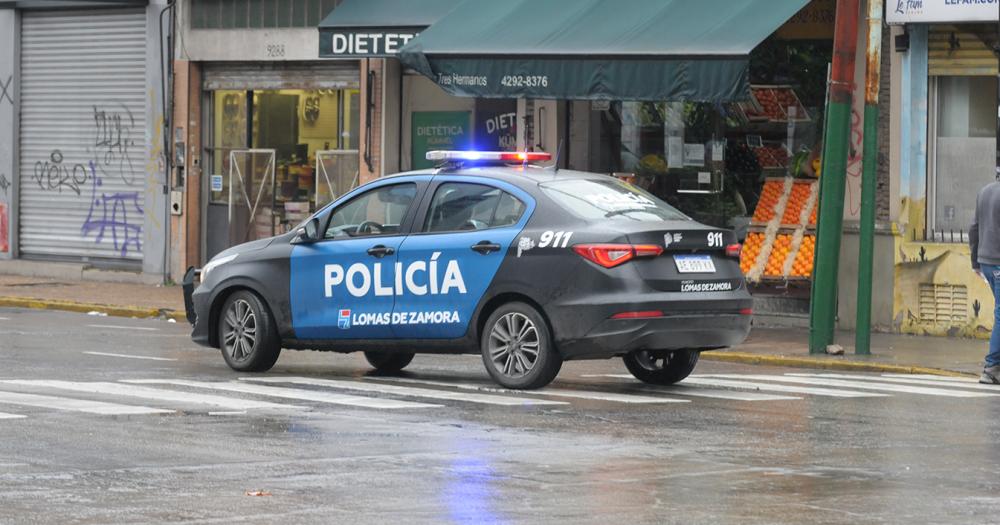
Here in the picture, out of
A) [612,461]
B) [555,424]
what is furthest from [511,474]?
[555,424]

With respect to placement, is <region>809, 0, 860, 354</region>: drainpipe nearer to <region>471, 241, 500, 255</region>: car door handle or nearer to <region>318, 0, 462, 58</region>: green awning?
<region>471, 241, 500, 255</region>: car door handle

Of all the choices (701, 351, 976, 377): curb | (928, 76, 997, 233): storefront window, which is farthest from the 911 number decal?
(928, 76, 997, 233): storefront window

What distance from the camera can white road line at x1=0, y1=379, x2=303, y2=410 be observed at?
12445 millimetres

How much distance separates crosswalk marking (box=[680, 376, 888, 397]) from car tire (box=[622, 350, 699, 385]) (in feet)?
0.79

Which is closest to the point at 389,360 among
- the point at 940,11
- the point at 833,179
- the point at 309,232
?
the point at 309,232

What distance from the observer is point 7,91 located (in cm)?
2962

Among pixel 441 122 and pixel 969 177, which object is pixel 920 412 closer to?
pixel 969 177

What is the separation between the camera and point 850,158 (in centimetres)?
2070

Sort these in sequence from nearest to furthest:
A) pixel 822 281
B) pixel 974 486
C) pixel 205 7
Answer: pixel 974 486 < pixel 822 281 < pixel 205 7

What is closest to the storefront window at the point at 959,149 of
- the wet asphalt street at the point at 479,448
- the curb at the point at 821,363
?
the curb at the point at 821,363

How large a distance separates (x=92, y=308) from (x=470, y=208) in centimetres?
1126

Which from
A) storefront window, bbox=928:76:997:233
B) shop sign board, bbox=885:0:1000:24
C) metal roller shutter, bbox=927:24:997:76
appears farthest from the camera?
storefront window, bbox=928:76:997:233

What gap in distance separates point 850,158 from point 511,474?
1210 centimetres

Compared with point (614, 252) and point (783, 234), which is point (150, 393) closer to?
point (614, 252)
